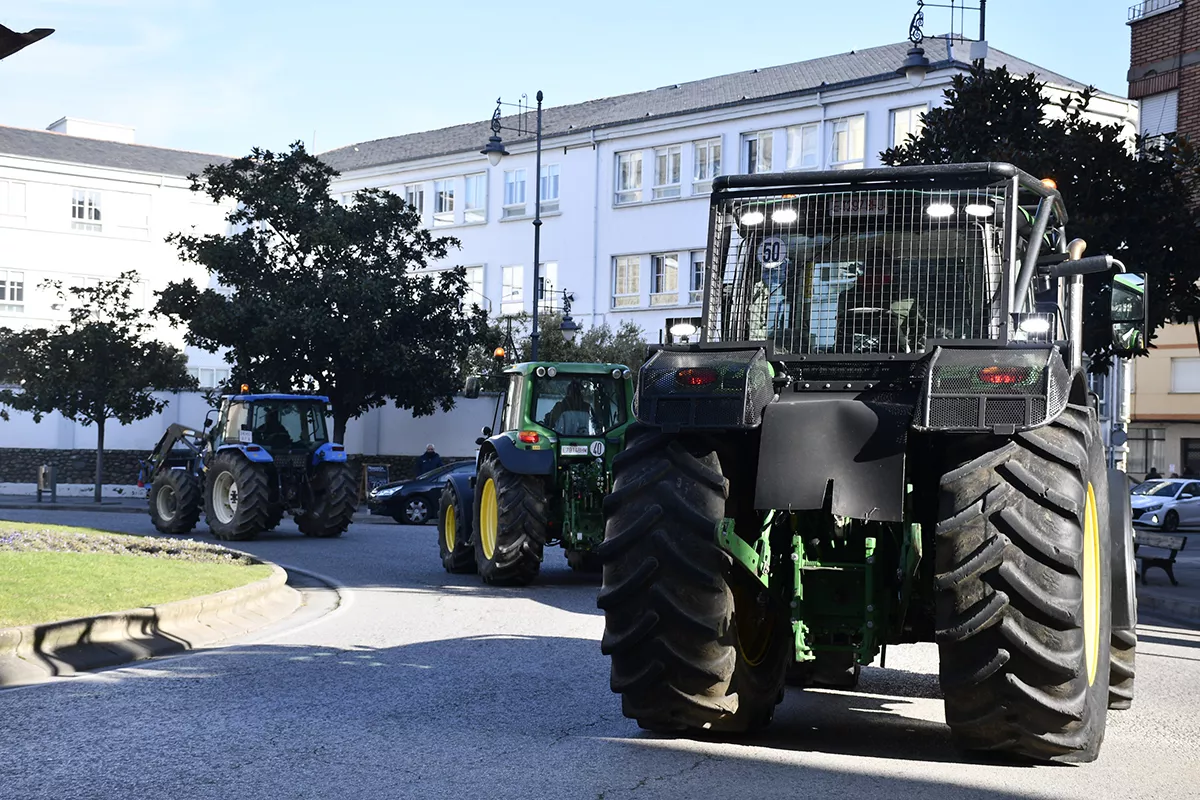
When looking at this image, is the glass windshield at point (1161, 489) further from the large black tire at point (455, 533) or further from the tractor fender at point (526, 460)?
the tractor fender at point (526, 460)

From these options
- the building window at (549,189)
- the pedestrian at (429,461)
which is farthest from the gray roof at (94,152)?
the pedestrian at (429,461)

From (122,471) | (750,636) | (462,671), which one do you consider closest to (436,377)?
(122,471)

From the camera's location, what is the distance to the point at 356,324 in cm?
3906

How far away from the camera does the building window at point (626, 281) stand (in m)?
51.8

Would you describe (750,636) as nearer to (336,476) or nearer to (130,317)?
(336,476)

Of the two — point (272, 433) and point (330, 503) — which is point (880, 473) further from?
point (272, 433)

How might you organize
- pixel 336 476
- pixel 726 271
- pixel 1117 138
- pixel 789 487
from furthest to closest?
pixel 336 476
pixel 1117 138
pixel 726 271
pixel 789 487

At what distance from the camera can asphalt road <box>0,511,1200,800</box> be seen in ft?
21.4

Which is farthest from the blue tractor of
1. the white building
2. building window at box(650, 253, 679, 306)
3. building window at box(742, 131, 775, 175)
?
building window at box(742, 131, 775, 175)

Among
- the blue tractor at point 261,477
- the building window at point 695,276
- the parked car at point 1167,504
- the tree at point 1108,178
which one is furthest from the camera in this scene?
the building window at point 695,276

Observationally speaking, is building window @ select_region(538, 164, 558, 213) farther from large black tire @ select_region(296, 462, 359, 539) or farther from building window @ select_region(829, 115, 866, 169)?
large black tire @ select_region(296, 462, 359, 539)

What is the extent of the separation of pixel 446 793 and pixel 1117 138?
16359 millimetres

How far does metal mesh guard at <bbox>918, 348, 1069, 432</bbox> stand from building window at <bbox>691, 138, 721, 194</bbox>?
43.8 metres

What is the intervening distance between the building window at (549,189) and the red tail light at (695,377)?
4729 centimetres
